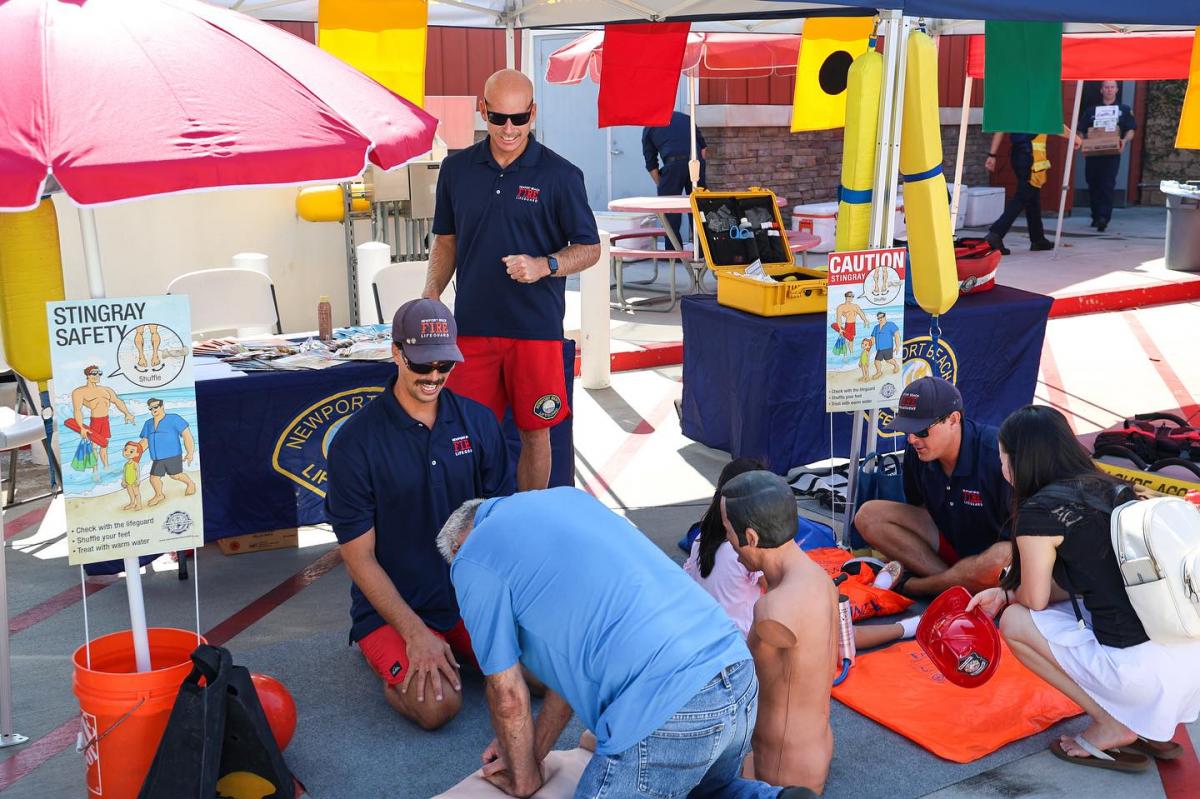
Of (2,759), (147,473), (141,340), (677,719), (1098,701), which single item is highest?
(141,340)

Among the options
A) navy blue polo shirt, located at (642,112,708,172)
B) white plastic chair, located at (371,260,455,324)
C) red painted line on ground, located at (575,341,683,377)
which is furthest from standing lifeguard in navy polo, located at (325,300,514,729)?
navy blue polo shirt, located at (642,112,708,172)

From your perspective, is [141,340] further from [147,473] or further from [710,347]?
[710,347]

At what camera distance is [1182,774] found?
12.2ft

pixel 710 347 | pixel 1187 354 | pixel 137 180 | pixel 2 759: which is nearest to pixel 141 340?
pixel 137 180

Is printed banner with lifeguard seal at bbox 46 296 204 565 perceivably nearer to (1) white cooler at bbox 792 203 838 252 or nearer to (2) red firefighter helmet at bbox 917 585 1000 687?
(2) red firefighter helmet at bbox 917 585 1000 687

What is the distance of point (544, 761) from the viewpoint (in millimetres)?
3285

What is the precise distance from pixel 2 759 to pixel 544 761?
1779 millimetres

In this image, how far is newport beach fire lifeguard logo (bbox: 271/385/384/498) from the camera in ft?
17.3

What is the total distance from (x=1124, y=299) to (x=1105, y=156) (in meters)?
4.80

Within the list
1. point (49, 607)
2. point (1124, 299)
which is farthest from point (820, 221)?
point (49, 607)

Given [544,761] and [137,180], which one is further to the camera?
[544,761]

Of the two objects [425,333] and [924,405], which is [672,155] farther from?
[425,333]

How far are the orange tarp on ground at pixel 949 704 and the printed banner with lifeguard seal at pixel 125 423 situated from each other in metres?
2.30

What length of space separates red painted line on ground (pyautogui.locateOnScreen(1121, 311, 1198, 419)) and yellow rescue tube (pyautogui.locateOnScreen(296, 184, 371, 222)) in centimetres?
579
